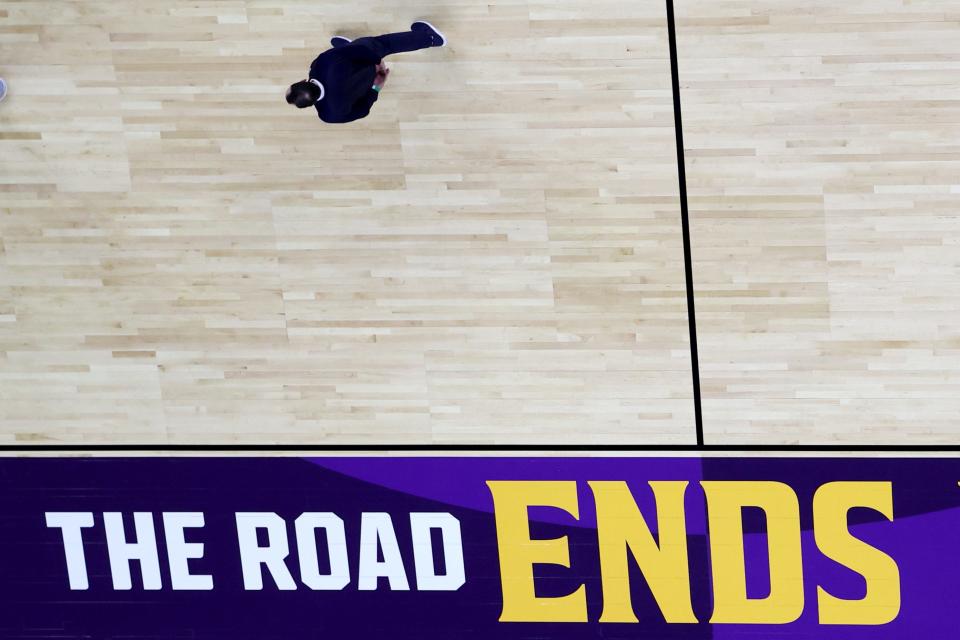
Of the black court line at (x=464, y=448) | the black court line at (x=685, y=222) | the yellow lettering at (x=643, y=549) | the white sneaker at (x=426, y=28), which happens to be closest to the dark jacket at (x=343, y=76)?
the white sneaker at (x=426, y=28)

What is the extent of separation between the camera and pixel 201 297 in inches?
200

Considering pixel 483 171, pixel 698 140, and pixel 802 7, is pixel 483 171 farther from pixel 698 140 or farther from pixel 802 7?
pixel 802 7

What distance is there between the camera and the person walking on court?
4.35 m

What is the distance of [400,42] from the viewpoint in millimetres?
4523

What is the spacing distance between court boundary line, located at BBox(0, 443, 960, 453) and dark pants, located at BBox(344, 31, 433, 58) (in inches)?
65.6

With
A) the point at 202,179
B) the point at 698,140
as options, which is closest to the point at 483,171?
the point at 698,140

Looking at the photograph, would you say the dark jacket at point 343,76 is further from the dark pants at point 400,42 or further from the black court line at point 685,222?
the black court line at point 685,222

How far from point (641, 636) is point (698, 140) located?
212 centimetres

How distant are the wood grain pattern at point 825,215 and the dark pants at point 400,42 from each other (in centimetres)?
97

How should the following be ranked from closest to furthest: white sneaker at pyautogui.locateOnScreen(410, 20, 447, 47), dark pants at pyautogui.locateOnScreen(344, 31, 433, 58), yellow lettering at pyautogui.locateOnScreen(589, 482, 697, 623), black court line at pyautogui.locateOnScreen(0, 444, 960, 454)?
dark pants at pyautogui.locateOnScreen(344, 31, 433, 58)
white sneaker at pyautogui.locateOnScreen(410, 20, 447, 47)
black court line at pyautogui.locateOnScreen(0, 444, 960, 454)
yellow lettering at pyautogui.locateOnScreen(589, 482, 697, 623)

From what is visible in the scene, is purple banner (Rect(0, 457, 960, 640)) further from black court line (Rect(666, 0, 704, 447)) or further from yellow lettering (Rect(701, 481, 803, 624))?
black court line (Rect(666, 0, 704, 447))

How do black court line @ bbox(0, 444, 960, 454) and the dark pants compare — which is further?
black court line @ bbox(0, 444, 960, 454)

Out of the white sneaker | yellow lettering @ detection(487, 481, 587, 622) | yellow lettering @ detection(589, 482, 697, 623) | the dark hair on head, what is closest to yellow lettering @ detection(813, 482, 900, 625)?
yellow lettering @ detection(589, 482, 697, 623)

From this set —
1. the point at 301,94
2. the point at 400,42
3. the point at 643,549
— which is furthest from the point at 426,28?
the point at 643,549
